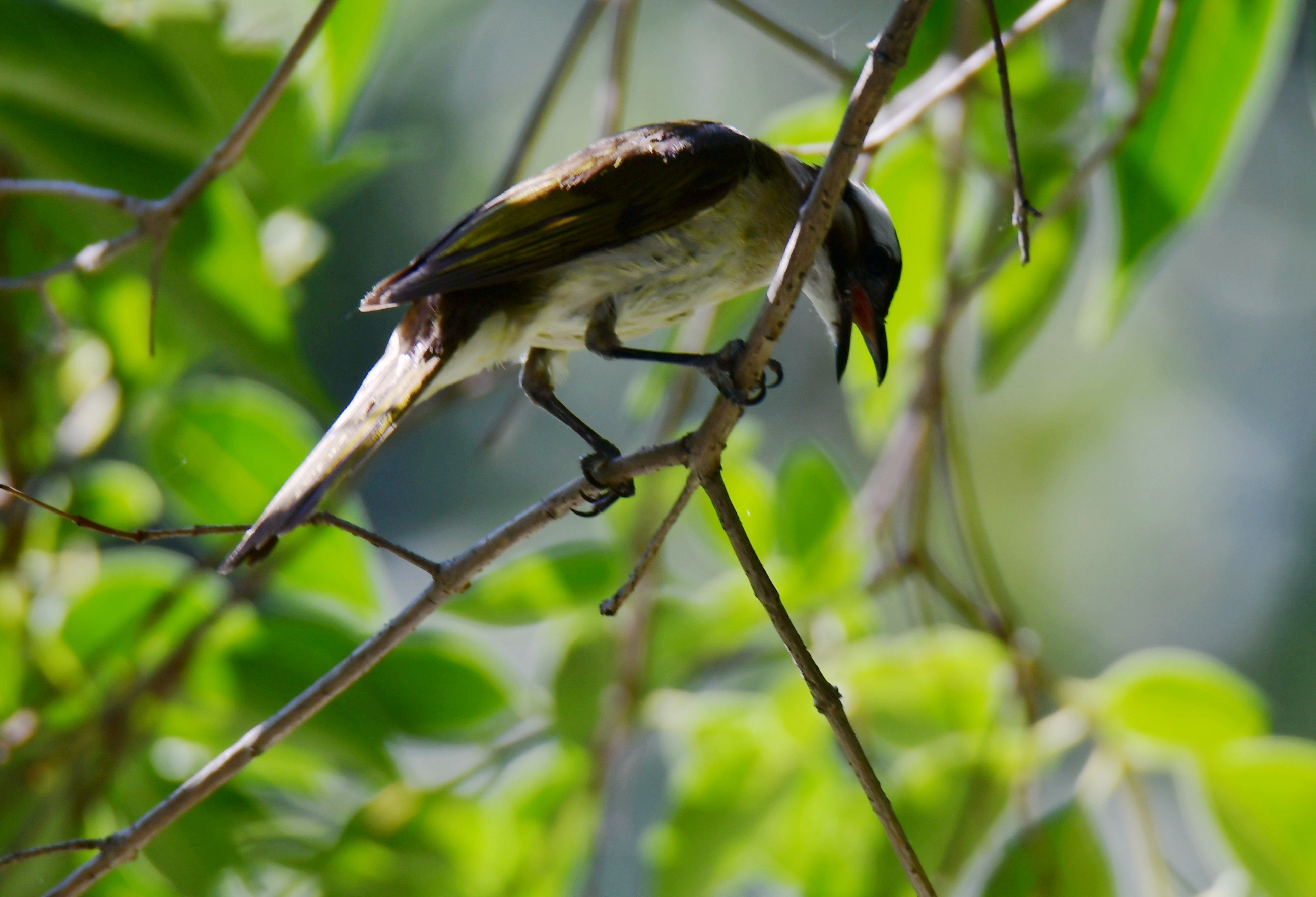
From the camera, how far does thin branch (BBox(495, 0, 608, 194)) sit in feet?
6.07

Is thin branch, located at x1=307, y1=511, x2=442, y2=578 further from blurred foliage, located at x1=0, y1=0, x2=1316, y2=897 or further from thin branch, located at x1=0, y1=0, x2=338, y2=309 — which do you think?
blurred foliage, located at x1=0, y1=0, x2=1316, y2=897

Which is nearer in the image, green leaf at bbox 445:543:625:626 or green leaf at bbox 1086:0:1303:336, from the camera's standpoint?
green leaf at bbox 1086:0:1303:336

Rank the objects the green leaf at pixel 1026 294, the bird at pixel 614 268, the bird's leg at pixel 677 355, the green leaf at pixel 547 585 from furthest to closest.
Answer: the green leaf at pixel 1026 294 → the green leaf at pixel 547 585 → the bird at pixel 614 268 → the bird's leg at pixel 677 355

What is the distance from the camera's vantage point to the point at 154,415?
2047 millimetres

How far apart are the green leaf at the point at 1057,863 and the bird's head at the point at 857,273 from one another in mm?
689

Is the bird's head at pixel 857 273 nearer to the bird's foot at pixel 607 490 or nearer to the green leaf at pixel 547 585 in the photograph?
the bird's foot at pixel 607 490

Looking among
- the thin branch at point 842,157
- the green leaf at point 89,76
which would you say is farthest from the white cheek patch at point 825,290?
the green leaf at point 89,76

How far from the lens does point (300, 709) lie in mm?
1081

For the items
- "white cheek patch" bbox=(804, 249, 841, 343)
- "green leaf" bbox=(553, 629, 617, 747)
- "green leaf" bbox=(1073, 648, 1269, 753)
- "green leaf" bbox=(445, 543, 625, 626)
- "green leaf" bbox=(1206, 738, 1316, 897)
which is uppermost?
"white cheek patch" bbox=(804, 249, 841, 343)

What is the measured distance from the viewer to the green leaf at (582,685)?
1.86 meters

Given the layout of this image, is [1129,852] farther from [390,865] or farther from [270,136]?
[270,136]

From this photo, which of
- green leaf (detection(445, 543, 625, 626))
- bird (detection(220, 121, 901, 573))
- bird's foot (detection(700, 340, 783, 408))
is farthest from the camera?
green leaf (detection(445, 543, 625, 626))

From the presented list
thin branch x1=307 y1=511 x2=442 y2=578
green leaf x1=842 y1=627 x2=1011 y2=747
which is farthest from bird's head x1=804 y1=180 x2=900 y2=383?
thin branch x1=307 y1=511 x2=442 y2=578

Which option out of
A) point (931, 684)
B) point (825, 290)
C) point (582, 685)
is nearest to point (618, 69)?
point (825, 290)
